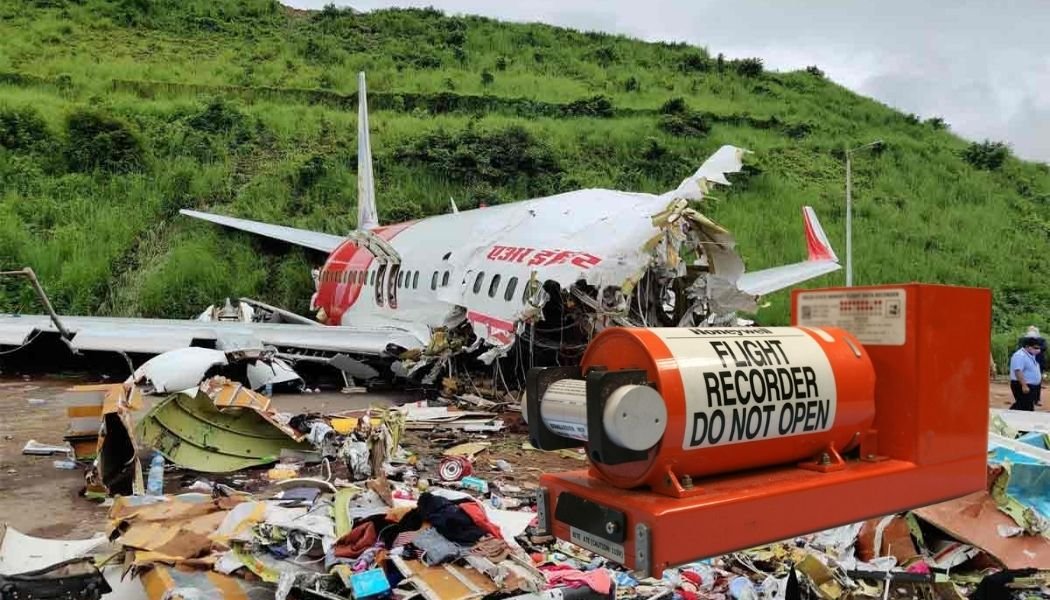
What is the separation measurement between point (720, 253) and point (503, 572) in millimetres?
7973

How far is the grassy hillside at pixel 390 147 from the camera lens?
2641 cm

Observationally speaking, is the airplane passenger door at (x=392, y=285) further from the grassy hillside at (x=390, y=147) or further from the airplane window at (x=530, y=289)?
the grassy hillside at (x=390, y=147)

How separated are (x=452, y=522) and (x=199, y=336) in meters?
9.41

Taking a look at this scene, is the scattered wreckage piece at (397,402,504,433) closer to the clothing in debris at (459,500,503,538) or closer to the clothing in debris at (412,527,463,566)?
the clothing in debris at (459,500,503,538)

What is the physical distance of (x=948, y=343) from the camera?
4023 millimetres

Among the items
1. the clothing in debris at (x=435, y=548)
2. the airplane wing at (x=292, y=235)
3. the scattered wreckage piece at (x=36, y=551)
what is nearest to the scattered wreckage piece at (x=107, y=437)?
the scattered wreckage piece at (x=36, y=551)

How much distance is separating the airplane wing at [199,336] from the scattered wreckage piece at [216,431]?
12.6 ft

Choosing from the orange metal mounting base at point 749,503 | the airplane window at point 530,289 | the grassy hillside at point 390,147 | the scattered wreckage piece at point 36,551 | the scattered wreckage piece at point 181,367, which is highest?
the grassy hillside at point 390,147

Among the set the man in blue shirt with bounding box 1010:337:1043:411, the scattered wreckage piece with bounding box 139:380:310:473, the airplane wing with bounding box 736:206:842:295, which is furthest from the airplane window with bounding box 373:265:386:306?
the man in blue shirt with bounding box 1010:337:1043:411

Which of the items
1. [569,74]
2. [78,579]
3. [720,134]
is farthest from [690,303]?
[569,74]

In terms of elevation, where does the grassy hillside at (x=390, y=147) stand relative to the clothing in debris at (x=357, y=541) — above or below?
above

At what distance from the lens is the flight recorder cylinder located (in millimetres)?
3131

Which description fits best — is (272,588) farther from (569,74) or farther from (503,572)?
(569,74)

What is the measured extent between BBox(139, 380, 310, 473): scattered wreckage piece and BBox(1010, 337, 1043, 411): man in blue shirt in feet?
38.2
